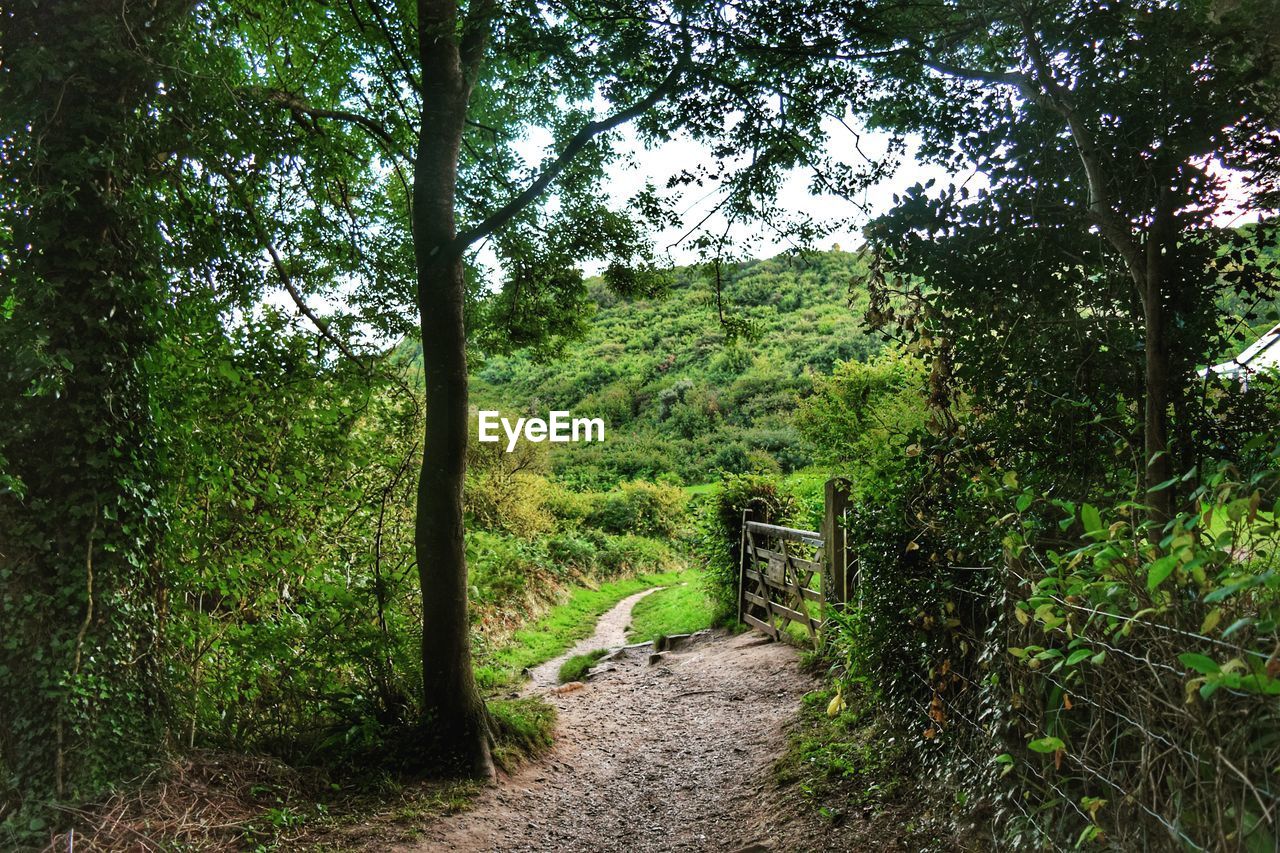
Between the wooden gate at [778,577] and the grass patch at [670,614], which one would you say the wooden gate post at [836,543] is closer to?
the wooden gate at [778,577]

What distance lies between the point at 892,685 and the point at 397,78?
748cm

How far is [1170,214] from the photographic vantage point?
3.08 metres

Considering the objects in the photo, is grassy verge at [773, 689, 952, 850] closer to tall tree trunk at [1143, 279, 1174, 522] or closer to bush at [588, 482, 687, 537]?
tall tree trunk at [1143, 279, 1174, 522]

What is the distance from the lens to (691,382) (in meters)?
44.6

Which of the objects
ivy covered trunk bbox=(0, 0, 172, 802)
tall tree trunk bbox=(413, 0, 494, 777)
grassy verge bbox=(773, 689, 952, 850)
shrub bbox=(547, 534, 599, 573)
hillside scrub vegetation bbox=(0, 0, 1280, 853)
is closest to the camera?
hillside scrub vegetation bbox=(0, 0, 1280, 853)

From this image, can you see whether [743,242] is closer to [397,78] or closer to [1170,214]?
[1170,214]

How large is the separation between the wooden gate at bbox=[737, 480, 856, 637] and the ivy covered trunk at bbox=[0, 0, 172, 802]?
5.13 meters

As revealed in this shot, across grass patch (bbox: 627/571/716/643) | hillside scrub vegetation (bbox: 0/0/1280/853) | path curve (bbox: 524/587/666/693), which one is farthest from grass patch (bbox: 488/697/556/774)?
grass patch (bbox: 627/571/716/643)

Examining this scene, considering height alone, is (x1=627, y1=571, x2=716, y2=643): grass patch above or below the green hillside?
below

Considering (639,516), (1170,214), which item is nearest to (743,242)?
(1170,214)

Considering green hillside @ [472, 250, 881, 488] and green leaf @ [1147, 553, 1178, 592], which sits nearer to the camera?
green leaf @ [1147, 553, 1178, 592]

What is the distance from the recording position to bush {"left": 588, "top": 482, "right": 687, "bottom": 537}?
2295 centimetres

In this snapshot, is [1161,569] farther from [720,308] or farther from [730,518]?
[730,518]

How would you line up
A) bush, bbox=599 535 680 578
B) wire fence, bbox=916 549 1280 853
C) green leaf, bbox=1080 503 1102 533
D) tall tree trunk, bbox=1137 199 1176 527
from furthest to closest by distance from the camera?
1. bush, bbox=599 535 680 578
2. tall tree trunk, bbox=1137 199 1176 527
3. green leaf, bbox=1080 503 1102 533
4. wire fence, bbox=916 549 1280 853
